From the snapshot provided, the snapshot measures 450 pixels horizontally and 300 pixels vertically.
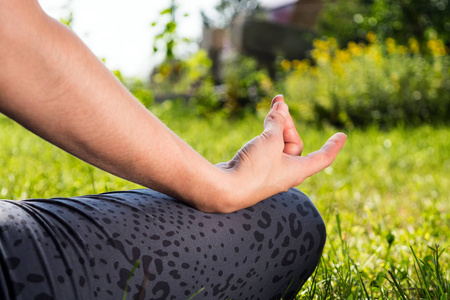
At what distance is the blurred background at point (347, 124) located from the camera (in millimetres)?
1695

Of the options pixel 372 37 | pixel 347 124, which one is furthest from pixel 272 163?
pixel 372 37

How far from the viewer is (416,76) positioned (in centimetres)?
621

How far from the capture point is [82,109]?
0.79 m

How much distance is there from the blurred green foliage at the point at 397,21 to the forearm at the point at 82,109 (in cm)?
790

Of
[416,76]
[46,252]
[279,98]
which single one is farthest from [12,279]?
[416,76]

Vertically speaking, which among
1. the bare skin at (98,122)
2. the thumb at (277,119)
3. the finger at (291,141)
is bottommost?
the finger at (291,141)

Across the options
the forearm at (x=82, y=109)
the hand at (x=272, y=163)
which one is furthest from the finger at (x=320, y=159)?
the forearm at (x=82, y=109)

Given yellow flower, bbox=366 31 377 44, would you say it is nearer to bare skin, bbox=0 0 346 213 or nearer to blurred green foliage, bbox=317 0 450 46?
blurred green foliage, bbox=317 0 450 46

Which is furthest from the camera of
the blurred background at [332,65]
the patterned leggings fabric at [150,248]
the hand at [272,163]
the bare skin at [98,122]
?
the blurred background at [332,65]

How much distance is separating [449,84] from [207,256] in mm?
6008

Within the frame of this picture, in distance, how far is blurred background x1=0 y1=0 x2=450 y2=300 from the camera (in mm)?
1695

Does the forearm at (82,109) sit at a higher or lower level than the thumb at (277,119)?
higher

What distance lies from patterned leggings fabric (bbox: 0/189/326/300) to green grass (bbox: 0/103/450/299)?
25cm

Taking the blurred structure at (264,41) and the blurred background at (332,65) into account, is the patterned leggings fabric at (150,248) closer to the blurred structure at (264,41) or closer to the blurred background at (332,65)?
the blurred background at (332,65)
